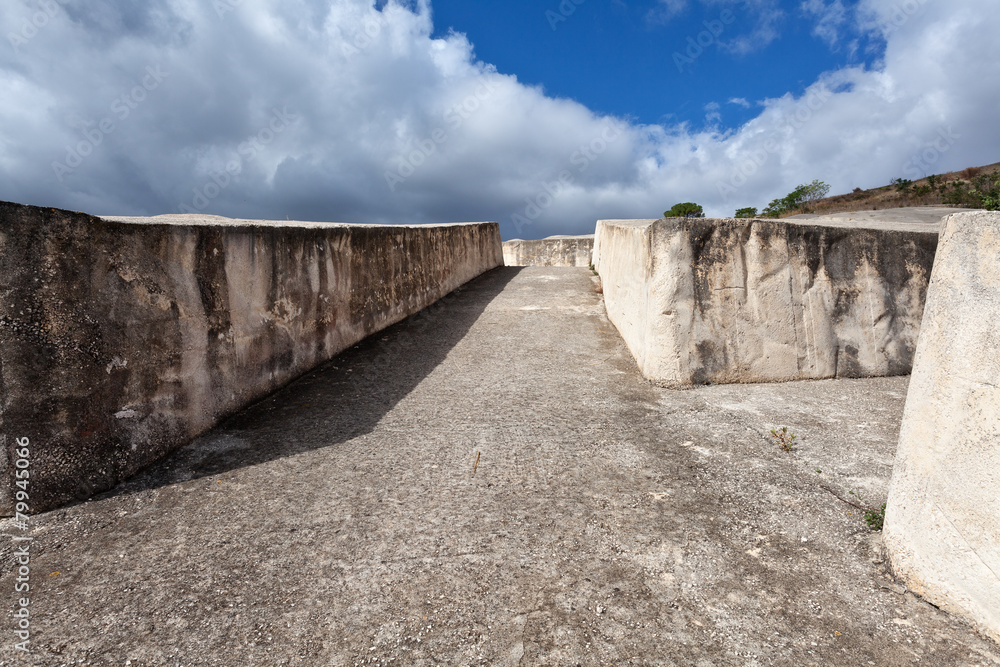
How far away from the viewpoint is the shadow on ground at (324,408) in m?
3.24

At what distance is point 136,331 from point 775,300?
5.02 meters

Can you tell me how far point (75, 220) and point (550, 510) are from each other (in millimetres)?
3125

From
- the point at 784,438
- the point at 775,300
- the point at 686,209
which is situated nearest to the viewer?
the point at 784,438

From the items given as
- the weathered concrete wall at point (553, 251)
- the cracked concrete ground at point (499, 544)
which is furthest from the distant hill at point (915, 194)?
the cracked concrete ground at point (499, 544)

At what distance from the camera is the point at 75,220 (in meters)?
2.86

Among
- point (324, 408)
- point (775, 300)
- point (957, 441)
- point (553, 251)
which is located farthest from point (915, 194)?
point (324, 408)

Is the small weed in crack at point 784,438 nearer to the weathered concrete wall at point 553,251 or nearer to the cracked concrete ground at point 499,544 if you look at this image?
the cracked concrete ground at point 499,544

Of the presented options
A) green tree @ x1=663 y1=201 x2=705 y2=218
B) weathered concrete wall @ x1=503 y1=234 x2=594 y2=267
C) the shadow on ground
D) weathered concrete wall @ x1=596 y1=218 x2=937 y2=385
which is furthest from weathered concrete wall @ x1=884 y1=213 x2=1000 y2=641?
green tree @ x1=663 y1=201 x2=705 y2=218

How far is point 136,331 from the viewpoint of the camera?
10.4ft

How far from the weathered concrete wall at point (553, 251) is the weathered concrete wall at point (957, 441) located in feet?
48.7

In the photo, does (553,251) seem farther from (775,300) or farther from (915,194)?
(915,194)

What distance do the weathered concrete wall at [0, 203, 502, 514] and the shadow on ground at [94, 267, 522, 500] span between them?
132 mm

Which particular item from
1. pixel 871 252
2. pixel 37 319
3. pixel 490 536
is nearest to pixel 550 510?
pixel 490 536

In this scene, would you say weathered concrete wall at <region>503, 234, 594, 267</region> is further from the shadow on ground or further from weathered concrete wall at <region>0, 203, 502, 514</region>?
weathered concrete wall at <region>0, 203, 502, 514</region>
